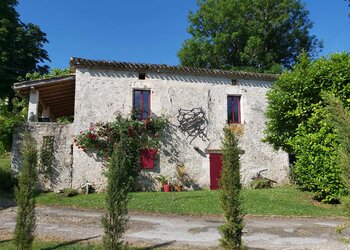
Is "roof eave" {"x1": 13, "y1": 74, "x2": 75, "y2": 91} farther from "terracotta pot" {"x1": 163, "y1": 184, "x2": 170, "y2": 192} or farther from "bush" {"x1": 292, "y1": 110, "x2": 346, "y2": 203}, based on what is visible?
"bush" {"x1": 292, "y1": 110, "x2": 346, "y2": 203}

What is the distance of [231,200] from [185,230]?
3.77 metres

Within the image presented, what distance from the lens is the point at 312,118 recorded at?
42.2ft

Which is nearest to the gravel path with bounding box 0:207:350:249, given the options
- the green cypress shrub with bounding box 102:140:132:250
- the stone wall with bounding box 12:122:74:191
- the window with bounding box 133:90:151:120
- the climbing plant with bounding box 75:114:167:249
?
the green cypress shrub with bounding box 102:140:132:250

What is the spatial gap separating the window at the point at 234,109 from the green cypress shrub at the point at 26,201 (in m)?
12.6

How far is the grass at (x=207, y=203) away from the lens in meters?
11.5

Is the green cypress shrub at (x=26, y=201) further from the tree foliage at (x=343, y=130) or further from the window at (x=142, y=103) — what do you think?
the window at (x=142, y=103)

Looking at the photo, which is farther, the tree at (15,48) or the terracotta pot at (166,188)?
the tree at (15,48)

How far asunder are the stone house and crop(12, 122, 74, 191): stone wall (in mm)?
44

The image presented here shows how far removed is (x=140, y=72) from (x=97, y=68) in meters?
2.18

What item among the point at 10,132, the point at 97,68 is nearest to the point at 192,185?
the point at 97,68

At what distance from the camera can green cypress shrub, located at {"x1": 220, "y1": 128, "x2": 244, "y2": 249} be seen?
553 centimetres

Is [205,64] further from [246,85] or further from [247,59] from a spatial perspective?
[246,85]

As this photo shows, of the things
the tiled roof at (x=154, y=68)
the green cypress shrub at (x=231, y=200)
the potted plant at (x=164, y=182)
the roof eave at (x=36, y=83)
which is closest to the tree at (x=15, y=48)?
the roof eave at (x=36, y=83)

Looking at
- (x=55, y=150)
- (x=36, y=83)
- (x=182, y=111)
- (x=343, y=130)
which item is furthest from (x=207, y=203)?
(x=36, y=83)
